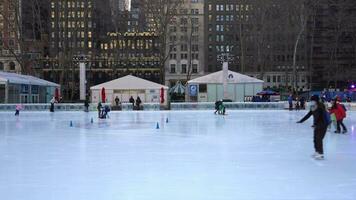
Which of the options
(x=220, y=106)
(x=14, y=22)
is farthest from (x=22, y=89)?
(x=220, y=106)

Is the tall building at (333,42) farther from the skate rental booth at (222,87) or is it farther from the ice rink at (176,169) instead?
the ice rink at (176,169)

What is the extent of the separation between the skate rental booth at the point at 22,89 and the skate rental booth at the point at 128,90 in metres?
6.30

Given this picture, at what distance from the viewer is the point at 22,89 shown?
39.4 metres

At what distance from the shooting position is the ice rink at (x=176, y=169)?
6551 mm

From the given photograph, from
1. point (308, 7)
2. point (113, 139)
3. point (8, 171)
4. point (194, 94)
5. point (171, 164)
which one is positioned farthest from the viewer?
point (308, 7)

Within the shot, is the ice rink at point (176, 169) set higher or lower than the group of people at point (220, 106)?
lower

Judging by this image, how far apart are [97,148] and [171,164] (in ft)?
11.0

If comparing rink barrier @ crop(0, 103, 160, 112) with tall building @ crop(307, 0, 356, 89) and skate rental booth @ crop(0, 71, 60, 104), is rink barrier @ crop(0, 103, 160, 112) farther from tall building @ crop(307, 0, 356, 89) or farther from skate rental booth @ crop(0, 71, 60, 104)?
tall building @ crop(307, 0, 356, 89)

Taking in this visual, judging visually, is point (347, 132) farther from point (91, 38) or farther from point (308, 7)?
point (91, 38)

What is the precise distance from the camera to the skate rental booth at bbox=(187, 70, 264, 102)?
40531mm

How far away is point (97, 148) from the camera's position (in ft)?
39.2

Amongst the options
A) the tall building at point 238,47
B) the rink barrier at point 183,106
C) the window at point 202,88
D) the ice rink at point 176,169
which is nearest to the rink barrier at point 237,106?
the rink barrier at point 183,106

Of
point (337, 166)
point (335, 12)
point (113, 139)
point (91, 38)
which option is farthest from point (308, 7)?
point (91, 38)

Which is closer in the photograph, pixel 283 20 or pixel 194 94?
pixel 194 94
